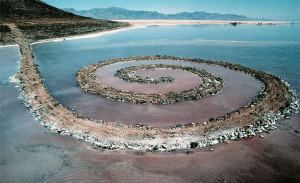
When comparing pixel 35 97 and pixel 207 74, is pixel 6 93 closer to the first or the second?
pixel 35 97

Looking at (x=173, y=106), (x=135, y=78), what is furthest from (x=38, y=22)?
(x=173, y=106)

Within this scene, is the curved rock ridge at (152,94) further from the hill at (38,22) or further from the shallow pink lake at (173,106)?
the hill at (38,22)

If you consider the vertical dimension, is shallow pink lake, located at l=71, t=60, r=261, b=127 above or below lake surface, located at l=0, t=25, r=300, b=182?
above

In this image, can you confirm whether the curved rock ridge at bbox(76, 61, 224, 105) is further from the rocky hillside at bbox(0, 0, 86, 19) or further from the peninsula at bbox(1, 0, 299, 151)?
the rocky hillside at bbox(0, 0, 86, 19)

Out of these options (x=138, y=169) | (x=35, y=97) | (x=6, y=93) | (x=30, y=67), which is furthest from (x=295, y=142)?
(x=30, y=67)

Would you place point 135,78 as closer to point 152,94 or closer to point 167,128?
point 152,94

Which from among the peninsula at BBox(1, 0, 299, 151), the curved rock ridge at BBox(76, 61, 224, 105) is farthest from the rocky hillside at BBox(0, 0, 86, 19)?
the peninsula at BBox(1, 0, 299, 151)

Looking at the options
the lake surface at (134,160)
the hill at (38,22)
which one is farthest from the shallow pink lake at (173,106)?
the hill at (38,22)

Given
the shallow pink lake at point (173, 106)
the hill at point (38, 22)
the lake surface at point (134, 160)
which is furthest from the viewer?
the hill at point (38, 22)
